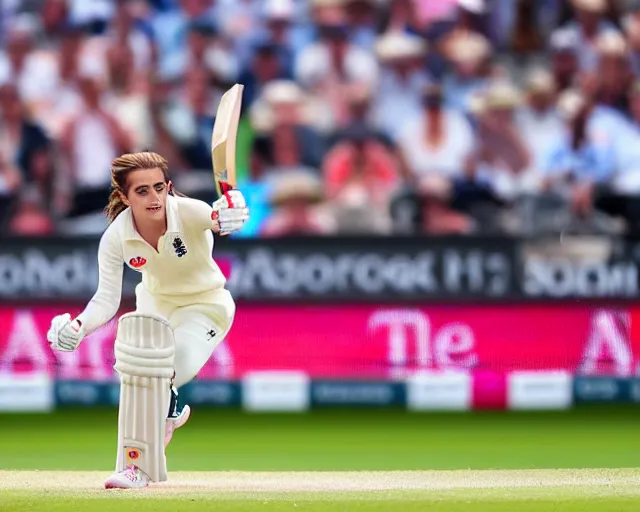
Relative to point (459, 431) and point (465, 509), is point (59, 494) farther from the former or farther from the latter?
point (459, 431)

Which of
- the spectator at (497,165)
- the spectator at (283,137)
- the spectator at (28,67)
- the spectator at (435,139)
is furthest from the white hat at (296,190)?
the spectator at (28,67)

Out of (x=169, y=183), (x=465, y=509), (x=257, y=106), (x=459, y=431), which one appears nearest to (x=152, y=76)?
(x=257, y=106)

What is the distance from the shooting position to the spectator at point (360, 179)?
10.6m

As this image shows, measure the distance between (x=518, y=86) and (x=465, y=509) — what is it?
7108mm

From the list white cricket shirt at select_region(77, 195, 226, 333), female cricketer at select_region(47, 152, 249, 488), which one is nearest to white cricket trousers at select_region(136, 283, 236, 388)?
female cricketer at select_region(47, 152, 249, 488)

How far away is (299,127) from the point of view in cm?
1137

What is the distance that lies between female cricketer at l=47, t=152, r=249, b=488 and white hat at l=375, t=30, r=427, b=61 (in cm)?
576

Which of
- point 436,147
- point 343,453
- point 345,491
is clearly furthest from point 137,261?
point 436,147

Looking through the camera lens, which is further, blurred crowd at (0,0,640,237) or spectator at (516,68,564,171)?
spectator at (516,68,564,171)

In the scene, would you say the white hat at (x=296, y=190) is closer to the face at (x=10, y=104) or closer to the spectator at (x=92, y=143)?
the spectator at (x=92, y=143)

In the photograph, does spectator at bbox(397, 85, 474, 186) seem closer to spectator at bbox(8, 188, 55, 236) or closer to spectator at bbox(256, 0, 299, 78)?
spectator at bbox(256, 0, 299, 78)

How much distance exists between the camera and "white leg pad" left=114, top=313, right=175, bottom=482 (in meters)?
6.26

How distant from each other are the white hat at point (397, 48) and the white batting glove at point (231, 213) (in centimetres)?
610

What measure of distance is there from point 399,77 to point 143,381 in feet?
20.8
